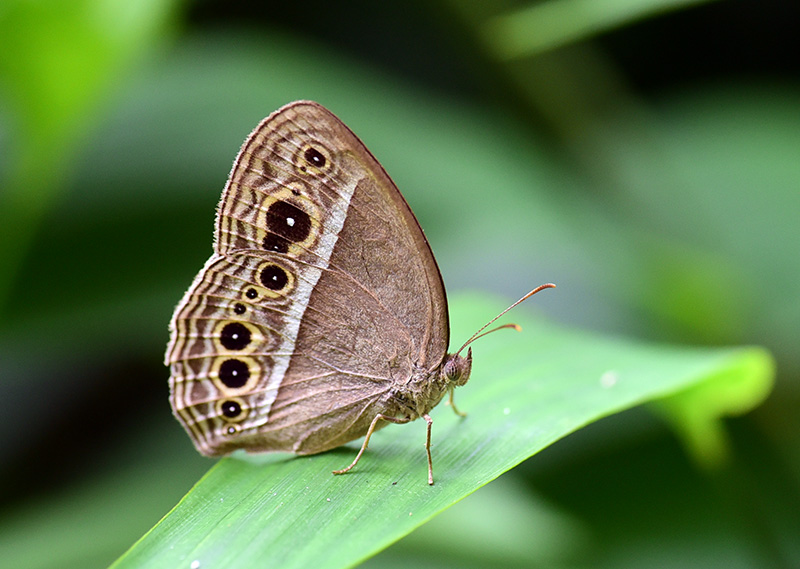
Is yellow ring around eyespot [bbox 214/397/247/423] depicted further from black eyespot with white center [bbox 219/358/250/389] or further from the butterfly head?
the butterfly head

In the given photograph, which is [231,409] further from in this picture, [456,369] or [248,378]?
[456,369]

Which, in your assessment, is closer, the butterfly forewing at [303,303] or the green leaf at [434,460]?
the green leaf at [434,460]

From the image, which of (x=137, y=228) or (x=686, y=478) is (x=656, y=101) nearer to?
(x=686, y=478)

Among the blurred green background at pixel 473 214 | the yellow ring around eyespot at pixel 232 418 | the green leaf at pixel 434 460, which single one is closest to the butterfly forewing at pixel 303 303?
the yellow ring around eyespot at pixel 232 418

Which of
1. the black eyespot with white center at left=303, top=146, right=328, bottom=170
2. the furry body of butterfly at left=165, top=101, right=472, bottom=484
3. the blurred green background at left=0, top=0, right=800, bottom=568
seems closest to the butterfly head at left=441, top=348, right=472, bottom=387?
the furry body of butterfly at left=165, top=101, right=472, bottom=484

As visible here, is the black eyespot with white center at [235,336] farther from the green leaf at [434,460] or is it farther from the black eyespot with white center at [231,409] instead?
the green leaf at [434,460]

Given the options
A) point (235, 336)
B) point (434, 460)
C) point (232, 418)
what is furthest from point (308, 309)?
point (434, 460)
